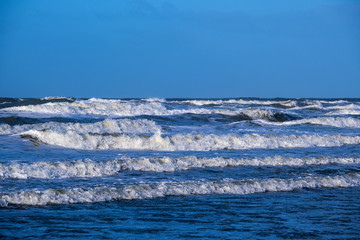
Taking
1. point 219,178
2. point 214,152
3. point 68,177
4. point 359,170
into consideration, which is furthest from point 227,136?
point 68,177

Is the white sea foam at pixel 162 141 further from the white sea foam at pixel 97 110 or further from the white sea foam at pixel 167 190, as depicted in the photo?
the white sea foam at pixel 97 110

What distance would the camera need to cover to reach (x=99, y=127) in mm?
16859

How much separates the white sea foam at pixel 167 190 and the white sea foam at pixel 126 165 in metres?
1.49

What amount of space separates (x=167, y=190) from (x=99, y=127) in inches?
368

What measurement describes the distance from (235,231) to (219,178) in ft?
12.0

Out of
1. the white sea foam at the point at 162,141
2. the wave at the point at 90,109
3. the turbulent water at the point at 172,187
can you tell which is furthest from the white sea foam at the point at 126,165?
the wave at the point at 90,109

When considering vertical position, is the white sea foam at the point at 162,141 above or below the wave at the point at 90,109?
below

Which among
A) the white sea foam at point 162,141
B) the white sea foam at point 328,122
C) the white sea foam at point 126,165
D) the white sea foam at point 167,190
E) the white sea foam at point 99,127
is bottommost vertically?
the white sea foam at point 167,190

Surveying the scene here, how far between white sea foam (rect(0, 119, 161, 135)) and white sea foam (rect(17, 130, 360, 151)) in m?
1.51

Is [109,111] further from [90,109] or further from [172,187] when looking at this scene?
[172,187]

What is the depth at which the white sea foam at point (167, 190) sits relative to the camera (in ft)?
22.6

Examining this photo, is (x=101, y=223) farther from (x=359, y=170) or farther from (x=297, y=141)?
(x=297, y=141)

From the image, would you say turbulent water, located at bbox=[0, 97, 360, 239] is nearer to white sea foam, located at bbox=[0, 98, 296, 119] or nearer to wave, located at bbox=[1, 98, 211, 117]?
white sea foam, located at bbox=[0, 98, 296, 119]

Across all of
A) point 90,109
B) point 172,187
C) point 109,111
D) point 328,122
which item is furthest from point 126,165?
point 328,122
